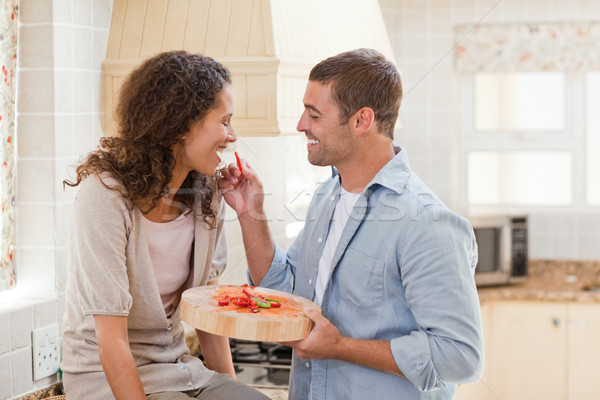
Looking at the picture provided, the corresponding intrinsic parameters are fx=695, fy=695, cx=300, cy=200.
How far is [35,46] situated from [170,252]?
2.23ft

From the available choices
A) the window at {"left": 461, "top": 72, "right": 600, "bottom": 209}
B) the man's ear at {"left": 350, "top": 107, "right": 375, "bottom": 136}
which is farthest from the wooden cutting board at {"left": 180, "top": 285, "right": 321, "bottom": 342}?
the window at {"left": 461, "top": 72, "right": 600, "bottom": 209}

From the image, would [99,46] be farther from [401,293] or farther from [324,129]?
[401,293]

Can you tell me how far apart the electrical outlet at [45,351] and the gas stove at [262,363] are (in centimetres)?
53

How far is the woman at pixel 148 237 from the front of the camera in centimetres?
119

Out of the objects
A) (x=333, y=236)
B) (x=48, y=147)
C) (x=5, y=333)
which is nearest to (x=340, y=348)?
(x=333, y=236)

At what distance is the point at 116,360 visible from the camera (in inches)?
46.6

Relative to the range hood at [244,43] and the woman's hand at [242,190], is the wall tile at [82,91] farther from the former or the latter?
the woman's hand at [242,190]

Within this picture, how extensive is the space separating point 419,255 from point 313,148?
33 centimetres

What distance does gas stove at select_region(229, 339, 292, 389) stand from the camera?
6.44 feet

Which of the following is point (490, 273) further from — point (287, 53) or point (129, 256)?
point (129, 256)

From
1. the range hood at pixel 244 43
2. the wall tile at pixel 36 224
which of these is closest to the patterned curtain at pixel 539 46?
the range hood at pixel 244 43

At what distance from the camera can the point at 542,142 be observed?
3693 mm

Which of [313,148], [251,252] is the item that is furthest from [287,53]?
[251,252]

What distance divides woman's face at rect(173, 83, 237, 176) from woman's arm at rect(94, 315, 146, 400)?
33cm
